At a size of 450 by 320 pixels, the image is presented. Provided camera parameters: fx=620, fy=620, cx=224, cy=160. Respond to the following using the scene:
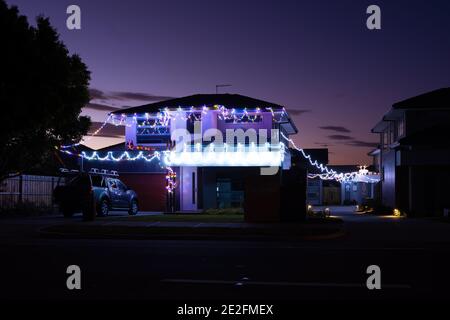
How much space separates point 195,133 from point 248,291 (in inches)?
1075

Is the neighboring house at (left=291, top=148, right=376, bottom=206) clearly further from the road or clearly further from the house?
the road

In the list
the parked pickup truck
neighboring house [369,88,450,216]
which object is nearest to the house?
the parked pickup truck

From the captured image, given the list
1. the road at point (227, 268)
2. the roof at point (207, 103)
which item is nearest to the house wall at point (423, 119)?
the roof at point (207, 103)

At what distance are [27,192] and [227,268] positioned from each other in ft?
76.9

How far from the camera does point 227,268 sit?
11984 mm

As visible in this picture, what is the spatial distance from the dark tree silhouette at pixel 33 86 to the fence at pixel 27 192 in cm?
286

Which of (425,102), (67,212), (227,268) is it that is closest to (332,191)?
(425,102)

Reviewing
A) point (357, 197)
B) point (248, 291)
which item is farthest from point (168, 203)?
point (357, 197)

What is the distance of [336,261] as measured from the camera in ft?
43.0

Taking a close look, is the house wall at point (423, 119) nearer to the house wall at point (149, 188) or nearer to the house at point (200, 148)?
the house at point (200, 148)

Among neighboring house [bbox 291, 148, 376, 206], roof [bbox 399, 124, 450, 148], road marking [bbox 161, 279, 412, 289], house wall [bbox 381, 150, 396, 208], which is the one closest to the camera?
road marking [bbox 161, 279, 412, 289]

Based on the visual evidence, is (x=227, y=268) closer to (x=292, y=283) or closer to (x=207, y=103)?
(x=292, y=283)

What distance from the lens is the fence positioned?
103ft
